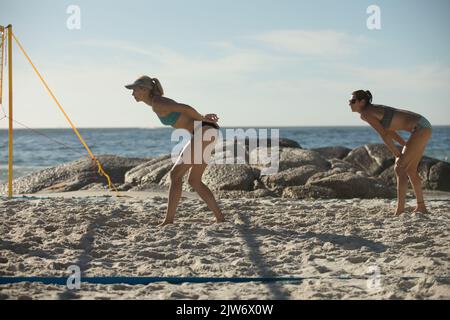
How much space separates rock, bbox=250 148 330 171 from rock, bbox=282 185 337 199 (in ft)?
4.39

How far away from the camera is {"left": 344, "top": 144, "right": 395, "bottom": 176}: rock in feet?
40.1

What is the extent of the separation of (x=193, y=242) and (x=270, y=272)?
1.06 metres

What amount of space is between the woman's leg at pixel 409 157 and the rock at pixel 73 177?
21.1ft

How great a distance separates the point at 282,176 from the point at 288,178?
111mm

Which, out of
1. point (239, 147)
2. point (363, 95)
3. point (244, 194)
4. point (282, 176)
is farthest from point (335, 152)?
point (363, 95)

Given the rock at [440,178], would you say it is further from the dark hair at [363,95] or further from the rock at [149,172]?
the dark hair at [363,95]

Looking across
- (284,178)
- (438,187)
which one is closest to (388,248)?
A: (284,178)

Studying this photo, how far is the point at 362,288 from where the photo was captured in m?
3.52

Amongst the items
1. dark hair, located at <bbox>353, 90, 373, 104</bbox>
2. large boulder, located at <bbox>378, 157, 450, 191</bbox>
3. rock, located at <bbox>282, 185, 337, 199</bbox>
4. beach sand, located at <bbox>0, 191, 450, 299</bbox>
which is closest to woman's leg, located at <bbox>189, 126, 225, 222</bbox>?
beach sand, located at <bbox>0, 191, 450, 299</bbox>

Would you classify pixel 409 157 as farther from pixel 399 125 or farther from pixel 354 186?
pixel 354 186

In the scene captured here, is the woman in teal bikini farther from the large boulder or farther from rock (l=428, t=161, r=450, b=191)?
rock (l=428, t=161, r=450, b=191)

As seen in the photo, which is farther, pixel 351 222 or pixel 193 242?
pixel 351 222

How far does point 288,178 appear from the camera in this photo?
9.49m

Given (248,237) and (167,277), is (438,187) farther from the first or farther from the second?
(167,277)
